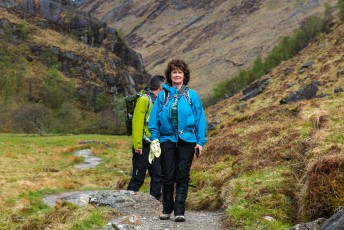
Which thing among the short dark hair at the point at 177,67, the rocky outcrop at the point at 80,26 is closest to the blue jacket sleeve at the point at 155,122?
the short dark hair at the point at 177,67

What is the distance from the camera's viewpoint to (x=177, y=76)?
26.5 feet

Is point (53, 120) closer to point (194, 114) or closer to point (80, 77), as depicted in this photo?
point (80, 77)

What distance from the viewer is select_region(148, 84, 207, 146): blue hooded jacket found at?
25.5ft

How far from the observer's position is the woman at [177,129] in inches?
307

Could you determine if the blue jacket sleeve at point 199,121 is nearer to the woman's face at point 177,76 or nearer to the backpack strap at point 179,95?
the backpack strap at point 179,95

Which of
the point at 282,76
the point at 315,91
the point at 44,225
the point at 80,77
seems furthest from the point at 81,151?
the point at 80,77

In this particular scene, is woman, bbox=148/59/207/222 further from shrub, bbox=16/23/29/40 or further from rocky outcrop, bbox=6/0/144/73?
rocky outcrop, bbox=6/0/144/73

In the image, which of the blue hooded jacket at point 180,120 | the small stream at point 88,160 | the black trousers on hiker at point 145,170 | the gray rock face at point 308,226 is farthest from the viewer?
the small stream at point 88,160

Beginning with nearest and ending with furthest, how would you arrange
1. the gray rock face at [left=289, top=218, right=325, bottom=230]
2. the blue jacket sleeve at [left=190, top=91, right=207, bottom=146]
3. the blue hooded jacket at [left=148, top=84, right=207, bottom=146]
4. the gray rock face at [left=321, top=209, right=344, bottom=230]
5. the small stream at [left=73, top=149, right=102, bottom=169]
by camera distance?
the gray rock face at [left=321, top=209, right=344, bottom=230], the gray rock face at [left=289, top=218, right=325, bottom=230], the blue hooded jacket at [left=148, top=84, right=207, bottom=146], the blue jacket sleeve at [left=190, top=91, right=207, bottom=146], the small stream at [left=73, top=149, right=102, bottom=169]

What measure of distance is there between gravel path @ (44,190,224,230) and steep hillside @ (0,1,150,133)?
2724 inches

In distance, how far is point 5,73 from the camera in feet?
389

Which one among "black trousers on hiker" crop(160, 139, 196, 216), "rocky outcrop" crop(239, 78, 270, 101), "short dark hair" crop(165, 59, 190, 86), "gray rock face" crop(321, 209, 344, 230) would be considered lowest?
"gray rock face" crop(321, 209, 344, 230)

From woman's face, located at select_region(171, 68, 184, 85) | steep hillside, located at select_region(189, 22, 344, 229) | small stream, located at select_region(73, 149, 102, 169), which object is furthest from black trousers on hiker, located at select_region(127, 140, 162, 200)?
small stream, located at select_region(73, 149, 102, 169)

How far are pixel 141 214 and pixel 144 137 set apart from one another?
221 cm
